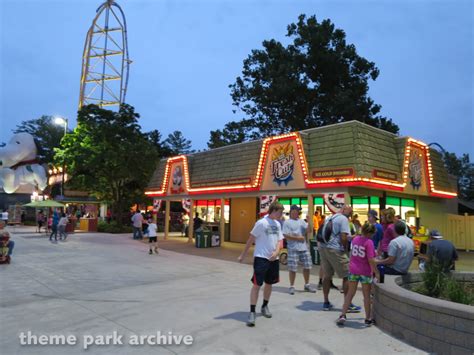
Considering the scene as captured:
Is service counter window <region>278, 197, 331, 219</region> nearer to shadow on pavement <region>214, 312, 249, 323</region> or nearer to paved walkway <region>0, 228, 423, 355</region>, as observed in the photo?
paved walkway <region>0, 228, 423, 355</region>

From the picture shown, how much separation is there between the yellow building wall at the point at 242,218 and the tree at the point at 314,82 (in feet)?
45.8

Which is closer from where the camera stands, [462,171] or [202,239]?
[202,239]

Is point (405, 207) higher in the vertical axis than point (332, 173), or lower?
lower

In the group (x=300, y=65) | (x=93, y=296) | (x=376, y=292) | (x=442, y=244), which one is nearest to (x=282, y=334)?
(x=376, y=292)

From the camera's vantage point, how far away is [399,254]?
6.36 meters

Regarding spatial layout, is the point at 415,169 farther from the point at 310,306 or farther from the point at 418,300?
the point at 418,300

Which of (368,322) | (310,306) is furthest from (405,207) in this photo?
(368,322)

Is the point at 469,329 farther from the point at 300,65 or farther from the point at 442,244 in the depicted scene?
the point at 300,65

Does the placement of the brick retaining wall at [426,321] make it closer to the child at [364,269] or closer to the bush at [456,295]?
the child at [364,269]

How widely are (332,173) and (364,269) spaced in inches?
308

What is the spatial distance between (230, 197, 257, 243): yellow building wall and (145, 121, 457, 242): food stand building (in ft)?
0.37

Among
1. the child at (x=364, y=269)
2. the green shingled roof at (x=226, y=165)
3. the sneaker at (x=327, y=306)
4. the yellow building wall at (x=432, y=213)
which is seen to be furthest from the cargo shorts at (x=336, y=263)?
the yellow building wall at (x=432, y=213)

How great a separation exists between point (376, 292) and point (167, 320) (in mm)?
3274

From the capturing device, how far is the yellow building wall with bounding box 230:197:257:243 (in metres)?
21.2
